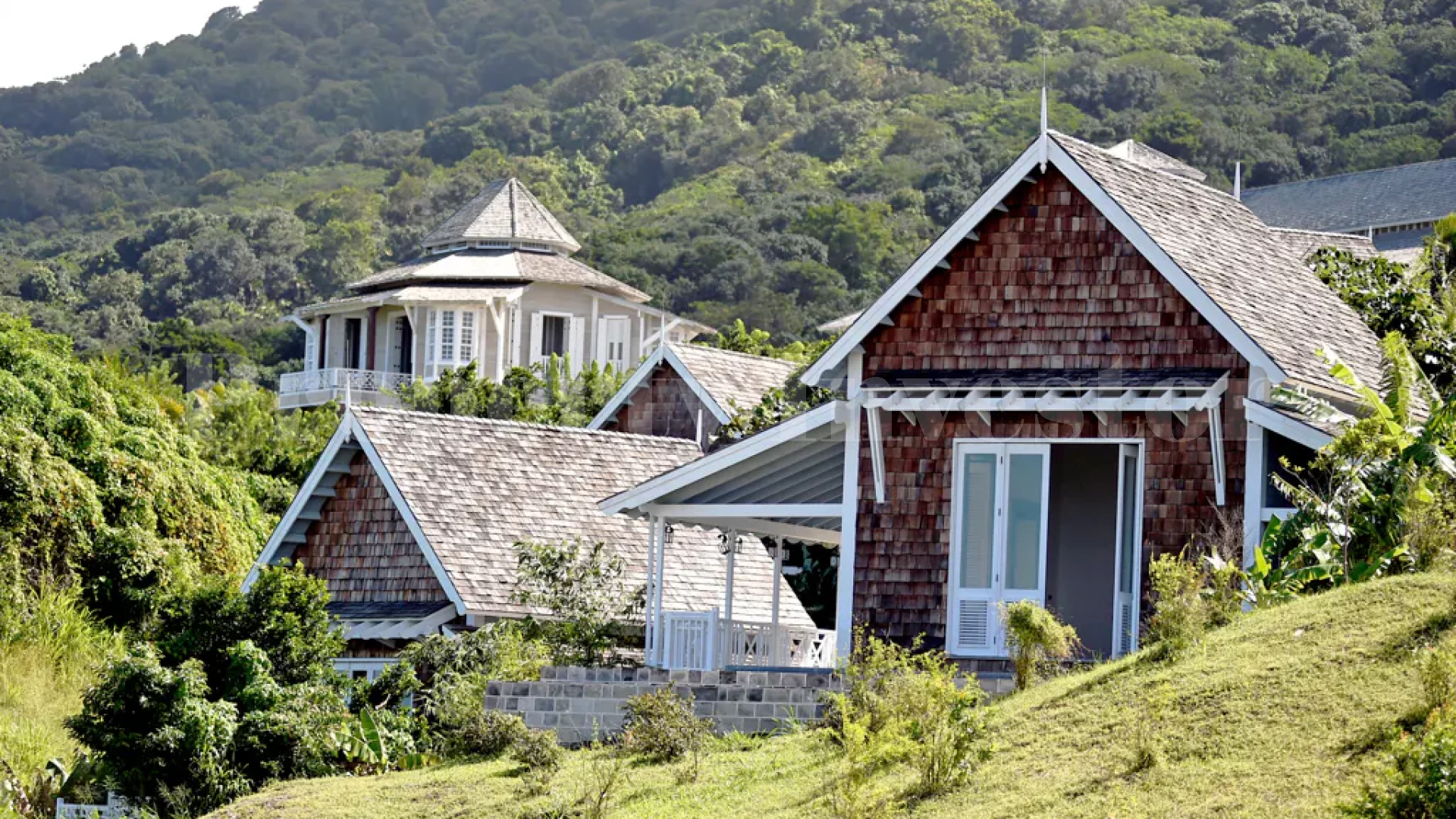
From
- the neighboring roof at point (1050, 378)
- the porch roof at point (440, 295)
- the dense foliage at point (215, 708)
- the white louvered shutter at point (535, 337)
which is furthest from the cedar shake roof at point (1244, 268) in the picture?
the white louvered shutter at point (535, 337)

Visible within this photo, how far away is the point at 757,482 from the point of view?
2544 centimetres

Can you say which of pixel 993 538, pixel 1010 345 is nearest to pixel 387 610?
pixel 993 538

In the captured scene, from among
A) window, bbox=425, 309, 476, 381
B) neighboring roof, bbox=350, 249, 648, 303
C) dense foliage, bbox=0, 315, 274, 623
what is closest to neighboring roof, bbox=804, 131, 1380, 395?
dense foliage, bbox=0, 315, 274, 623

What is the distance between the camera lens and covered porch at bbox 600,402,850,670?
24656 millimetres

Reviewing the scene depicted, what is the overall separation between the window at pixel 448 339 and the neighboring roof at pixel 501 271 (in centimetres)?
117

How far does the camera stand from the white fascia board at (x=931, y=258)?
78.3 feet

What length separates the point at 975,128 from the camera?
12888cm

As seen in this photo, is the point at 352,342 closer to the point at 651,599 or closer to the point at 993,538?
the point at 651,599

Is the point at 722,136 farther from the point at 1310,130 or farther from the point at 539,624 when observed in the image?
the point at 539,624

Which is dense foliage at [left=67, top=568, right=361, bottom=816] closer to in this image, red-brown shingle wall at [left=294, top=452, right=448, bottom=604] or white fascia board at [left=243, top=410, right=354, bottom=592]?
red-brown shingle wall at [left=294, top=452, right=448, bottom=604]

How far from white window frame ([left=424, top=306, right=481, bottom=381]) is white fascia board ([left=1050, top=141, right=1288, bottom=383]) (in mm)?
44288

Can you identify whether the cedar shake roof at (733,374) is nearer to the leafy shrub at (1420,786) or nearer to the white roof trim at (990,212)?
the white roof trim at (990,212)

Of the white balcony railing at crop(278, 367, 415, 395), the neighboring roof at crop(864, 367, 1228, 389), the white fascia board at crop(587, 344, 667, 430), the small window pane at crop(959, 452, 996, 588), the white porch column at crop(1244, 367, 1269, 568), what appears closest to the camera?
the white porch column at crop(1244, 367, 1269, 568)

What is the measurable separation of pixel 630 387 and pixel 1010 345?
15149 mm
